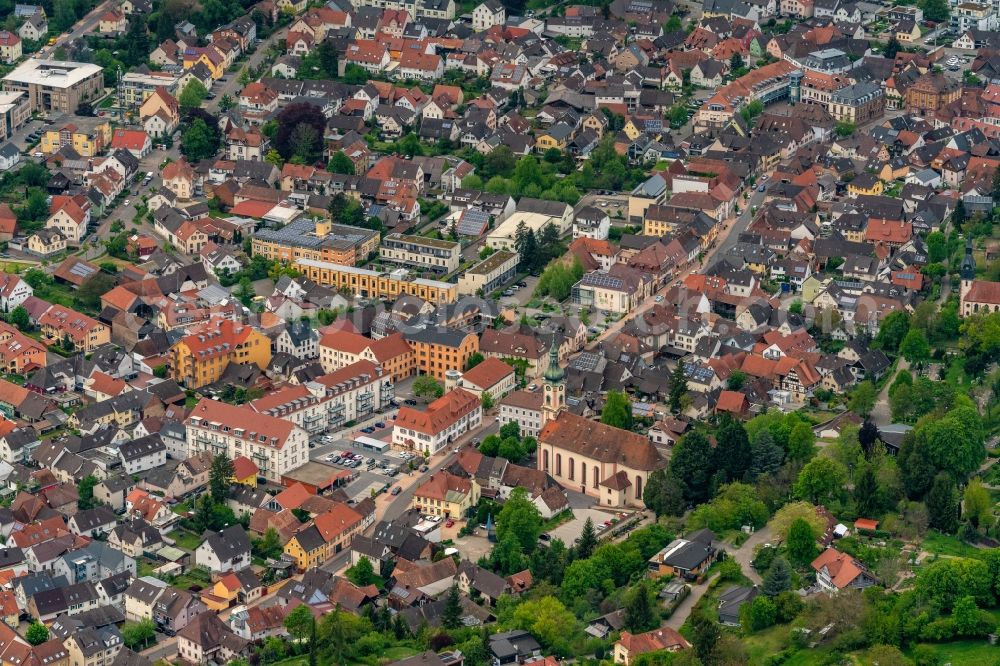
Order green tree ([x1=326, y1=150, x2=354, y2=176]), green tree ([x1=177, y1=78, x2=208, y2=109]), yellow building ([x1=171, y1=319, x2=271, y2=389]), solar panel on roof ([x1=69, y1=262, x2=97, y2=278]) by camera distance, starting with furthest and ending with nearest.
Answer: green tree ([x1=177, y1=78, x2=208, y2=109])
green tree ([x1=326, y1=150, x2=354, y2=176])
solar panel on roof ([x1=69, y1=262, x2=97, y2=278])
yellow building ([x1=171, y1=319, x2=271, y2=389])

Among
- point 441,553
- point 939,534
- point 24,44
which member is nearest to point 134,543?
point 441,553

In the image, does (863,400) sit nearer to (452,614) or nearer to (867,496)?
(867,496)

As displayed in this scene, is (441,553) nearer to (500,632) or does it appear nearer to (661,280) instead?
(500,632)

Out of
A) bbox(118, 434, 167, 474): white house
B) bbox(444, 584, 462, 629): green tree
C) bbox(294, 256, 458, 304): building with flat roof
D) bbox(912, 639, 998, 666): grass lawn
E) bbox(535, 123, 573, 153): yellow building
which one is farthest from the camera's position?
bbox(535, 123, 573, 153): yellow building

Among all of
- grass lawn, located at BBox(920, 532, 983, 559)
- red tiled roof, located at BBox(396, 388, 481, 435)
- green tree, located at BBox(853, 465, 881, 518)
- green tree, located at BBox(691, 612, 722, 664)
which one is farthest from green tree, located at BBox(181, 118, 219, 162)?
green tree, located at BBox(691, 612, 722, 664)

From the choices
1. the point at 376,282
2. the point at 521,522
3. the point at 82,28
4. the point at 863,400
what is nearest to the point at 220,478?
the point at 521,522

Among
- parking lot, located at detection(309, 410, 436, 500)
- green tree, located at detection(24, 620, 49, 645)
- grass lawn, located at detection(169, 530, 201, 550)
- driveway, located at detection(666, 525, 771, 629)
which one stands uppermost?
driveway, located at detection(666, 525, 771, 629)

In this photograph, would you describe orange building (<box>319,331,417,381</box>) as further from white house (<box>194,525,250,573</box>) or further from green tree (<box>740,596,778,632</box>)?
green tree (<box>740,596,778,632</box>)

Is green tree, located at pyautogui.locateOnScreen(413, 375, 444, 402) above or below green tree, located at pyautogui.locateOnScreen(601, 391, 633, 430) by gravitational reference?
below
